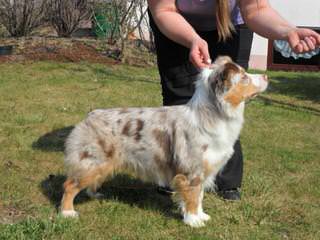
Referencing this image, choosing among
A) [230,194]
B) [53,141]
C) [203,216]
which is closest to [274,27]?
[203,216]

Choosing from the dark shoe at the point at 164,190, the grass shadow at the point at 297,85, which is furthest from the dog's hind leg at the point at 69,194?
the grass shadow at the point at 297,85

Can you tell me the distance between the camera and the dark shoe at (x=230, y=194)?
16.8 feet

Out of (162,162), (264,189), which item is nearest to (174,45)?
(162,162)

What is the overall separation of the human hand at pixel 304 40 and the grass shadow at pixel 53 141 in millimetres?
3428

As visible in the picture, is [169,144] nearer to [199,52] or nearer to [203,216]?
[203,216]

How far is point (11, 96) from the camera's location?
348 inches

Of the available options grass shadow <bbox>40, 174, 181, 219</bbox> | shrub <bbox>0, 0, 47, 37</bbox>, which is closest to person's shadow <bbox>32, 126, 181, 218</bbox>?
grass shadow <bbox>40, 174, 181, 219</bbox>

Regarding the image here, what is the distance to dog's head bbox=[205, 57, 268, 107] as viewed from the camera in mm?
3973

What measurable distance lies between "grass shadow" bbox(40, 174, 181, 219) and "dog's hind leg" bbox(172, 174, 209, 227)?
23cm

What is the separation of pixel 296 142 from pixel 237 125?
3087mm

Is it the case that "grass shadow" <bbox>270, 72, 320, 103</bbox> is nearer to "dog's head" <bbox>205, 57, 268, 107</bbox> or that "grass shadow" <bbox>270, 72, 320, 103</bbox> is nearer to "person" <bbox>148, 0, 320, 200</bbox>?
"person" <bbox>148, 0, 320, 200</bbox>

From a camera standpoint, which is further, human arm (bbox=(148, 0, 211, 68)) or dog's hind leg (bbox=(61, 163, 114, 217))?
dog's hind leg (bbox=(61, 163, 114, 217))

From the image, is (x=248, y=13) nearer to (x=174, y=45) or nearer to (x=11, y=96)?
(x=174, y=45)

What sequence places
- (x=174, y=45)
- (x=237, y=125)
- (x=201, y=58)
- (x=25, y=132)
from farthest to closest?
(x=25, y=132) → (x=174, y=45) → (x=237, y=125) → (x=201, y=58)
